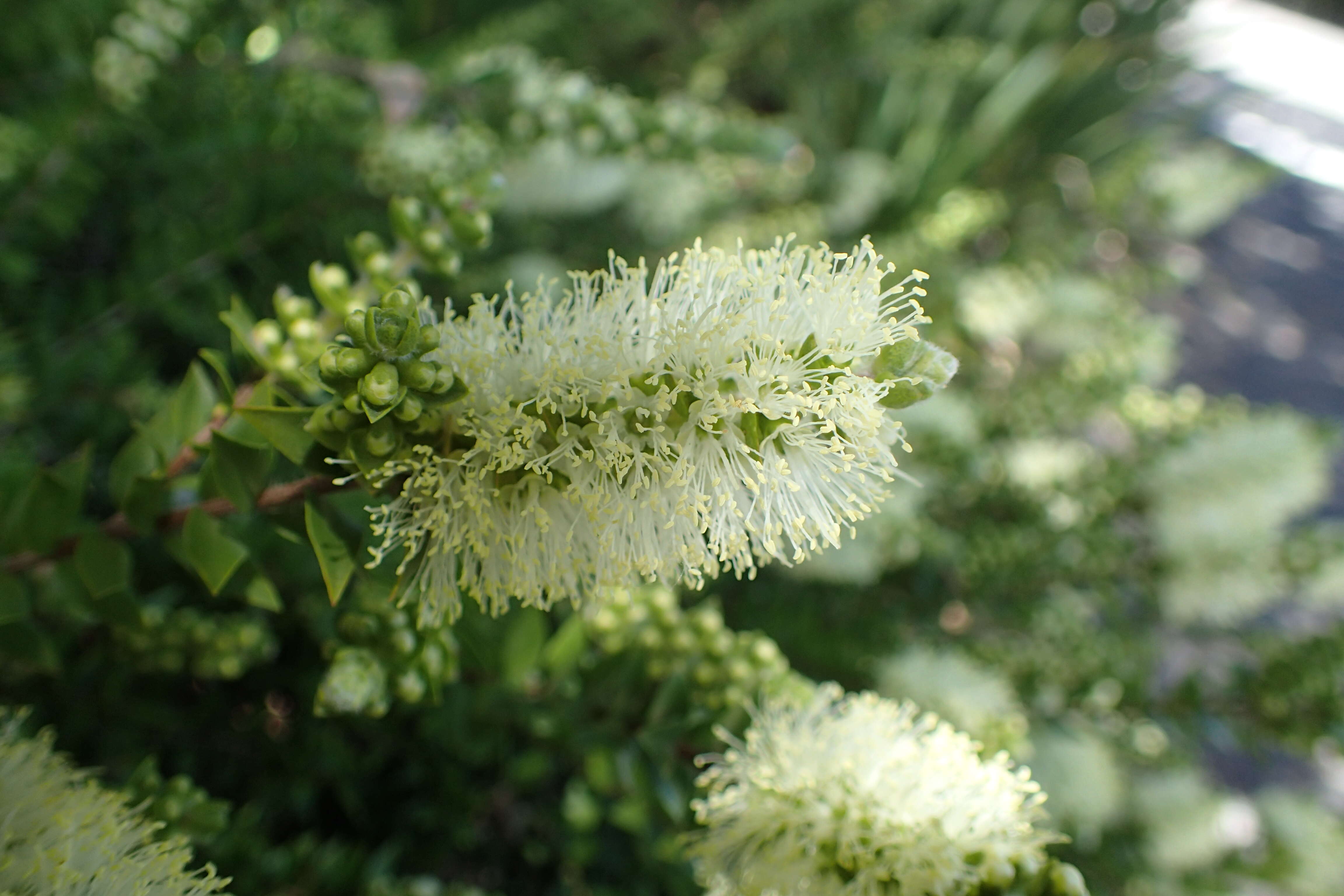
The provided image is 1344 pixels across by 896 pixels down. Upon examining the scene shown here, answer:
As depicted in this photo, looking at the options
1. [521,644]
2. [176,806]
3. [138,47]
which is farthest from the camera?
[138,47]

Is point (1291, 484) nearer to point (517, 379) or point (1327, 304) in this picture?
point (517, 379)

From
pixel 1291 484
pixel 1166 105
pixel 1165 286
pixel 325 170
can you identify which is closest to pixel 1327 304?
pixel 1166 105

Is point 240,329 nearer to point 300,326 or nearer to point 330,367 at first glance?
point 300,326

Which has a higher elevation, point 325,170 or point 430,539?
point 325,170

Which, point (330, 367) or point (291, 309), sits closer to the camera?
point (330, 367)

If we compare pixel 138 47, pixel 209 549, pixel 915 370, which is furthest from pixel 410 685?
pixel 138 47

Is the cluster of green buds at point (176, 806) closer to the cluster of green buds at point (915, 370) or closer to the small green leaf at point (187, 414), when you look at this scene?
the small green leaf at point (187, 414)

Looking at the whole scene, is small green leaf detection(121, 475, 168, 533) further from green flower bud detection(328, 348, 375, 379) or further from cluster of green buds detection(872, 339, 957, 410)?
cluster of green buds detection(872, 339, 957, 410)
